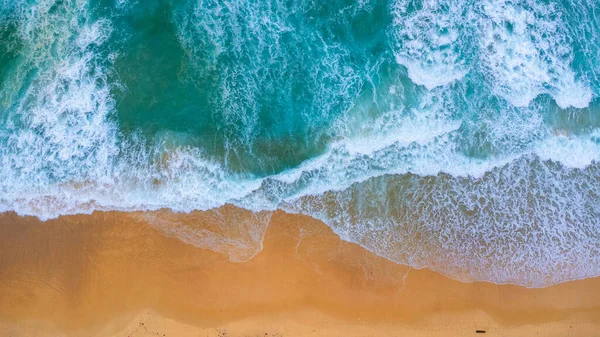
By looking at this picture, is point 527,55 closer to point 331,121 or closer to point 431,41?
point 431,41

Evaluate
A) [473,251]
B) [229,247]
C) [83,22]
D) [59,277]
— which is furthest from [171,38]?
[473,251]

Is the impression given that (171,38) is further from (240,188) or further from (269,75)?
(240,188)

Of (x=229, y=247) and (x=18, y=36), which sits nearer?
(x=229, y=247)

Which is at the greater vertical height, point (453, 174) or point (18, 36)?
point (18, 36)

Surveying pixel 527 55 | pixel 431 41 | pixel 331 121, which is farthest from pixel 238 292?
pixel 527 55

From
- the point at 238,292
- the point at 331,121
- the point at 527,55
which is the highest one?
the point at 527,55

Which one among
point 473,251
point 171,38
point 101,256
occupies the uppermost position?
point 171,38
